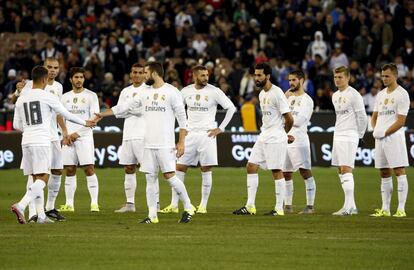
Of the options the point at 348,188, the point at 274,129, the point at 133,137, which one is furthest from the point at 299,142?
the point at 133,137

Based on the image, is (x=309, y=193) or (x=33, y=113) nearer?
(x=33, y=113)

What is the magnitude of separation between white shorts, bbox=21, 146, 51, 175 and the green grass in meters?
0.83

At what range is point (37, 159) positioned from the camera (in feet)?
57.2

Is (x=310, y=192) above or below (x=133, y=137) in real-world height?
below

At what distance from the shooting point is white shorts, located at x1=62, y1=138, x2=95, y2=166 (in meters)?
20.7

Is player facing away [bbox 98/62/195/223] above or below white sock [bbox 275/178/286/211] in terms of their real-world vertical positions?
above

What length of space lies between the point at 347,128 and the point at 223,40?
20667 mm

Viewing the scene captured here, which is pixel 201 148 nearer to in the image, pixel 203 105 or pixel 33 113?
pixel 203 105

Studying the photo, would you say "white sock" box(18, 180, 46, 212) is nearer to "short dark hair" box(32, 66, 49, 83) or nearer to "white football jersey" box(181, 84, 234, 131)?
"short dark hair" box(32, 66, 49, 83)

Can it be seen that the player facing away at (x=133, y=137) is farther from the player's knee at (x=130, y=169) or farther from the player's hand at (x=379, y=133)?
the player's hand at (x=379, y=133)

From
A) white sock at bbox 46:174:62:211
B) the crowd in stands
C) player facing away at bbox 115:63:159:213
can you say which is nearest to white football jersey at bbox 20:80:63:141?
white sock at bbox 46:174:62:211

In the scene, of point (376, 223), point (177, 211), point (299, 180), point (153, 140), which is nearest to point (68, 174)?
point (177, 211)

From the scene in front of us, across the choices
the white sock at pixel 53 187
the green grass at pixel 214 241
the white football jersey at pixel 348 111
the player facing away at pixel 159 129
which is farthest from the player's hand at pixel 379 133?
the white sock at pixel 53 187

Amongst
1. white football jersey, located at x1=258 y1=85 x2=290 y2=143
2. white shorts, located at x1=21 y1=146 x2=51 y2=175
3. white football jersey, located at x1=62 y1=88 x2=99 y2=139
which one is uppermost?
white football jersey, located at x1=62 y1=88 x2=99 y2=139
